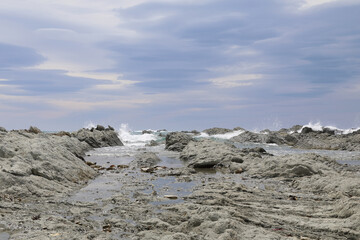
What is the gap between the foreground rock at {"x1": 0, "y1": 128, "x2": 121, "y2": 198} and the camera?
36.0 ft

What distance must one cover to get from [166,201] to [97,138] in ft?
107

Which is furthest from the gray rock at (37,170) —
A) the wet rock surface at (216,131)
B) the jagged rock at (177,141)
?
the wet rock surface at (216,131)

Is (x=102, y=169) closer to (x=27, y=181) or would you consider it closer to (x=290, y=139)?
(x=27, y=181)

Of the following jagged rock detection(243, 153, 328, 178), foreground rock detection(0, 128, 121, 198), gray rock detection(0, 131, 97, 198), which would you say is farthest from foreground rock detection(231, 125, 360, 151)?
gray rock detection(0, 131, 97, 198)

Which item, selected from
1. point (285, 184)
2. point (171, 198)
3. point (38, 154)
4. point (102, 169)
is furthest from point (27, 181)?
point (285, 184)

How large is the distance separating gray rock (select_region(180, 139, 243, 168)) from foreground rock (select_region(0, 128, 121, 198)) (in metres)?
8.13

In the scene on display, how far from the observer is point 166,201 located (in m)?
11.1

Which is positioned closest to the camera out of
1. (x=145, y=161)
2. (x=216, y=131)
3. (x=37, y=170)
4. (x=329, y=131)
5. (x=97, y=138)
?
(x=37, y=170)

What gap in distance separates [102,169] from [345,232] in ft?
51.7

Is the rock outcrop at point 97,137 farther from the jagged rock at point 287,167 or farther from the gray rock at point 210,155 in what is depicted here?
the jagged rock at point 287,167

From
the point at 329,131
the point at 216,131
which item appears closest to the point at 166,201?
the point at 329,131

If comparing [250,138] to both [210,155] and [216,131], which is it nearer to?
[216,131]

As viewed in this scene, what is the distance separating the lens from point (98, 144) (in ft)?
134

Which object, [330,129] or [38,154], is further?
[330,129]
